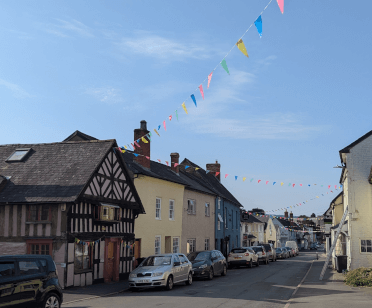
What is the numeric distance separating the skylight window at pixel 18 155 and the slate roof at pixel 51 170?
18 cm

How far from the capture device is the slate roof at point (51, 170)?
58.0 feet

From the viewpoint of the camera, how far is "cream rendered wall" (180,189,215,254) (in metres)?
31.6

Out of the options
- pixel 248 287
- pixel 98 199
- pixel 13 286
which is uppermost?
pixel 98 199

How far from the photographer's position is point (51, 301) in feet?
37.2

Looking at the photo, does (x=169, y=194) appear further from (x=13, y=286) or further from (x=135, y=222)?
(x=13, y=286)

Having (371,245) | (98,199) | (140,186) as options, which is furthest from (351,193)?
(98,199)

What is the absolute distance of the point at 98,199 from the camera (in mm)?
19344

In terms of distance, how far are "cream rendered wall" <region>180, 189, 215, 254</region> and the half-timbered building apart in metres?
9.26

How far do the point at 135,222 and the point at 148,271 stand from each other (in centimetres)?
735

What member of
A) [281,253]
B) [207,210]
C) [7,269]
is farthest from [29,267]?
[281,253]

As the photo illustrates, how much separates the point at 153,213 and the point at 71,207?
31.5 feet

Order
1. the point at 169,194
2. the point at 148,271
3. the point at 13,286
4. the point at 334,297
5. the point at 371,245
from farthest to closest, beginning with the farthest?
the point at 169,194 → the point at 371,245 → the point at 148,271 → the point at 334,297 → the point at 13,286

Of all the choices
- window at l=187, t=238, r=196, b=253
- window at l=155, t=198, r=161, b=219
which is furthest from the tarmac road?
window at l=187, t=238, r=196, b=253

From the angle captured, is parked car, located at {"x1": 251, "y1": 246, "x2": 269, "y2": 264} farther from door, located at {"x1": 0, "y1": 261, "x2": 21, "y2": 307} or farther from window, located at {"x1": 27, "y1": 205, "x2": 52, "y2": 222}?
door, located at {"x1": 0, "y1": 261, "x2": 21, "y2": 307}
